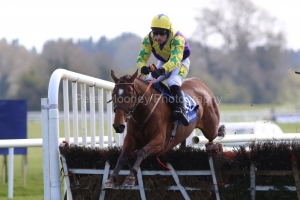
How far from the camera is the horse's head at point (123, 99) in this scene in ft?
17.8

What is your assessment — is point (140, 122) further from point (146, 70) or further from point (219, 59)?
point (219, 59)

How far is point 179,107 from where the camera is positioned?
20.9 ft

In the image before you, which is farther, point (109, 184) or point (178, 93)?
point (178, 93)

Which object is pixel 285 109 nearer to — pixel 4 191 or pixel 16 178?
pixel 16 178

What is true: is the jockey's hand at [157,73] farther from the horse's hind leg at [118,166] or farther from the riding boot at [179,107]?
the horse's hind leg at [118,166]

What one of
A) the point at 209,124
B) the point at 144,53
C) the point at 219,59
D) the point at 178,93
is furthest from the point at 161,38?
the point at 219,59

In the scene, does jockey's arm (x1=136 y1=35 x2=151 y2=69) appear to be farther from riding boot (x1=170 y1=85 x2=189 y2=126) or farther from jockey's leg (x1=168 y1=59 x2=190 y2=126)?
riding boot (x1=170 y1=85 x2=189 y2=126)

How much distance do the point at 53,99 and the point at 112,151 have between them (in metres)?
0.75

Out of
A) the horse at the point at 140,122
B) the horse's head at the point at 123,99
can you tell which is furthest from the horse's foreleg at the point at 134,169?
the horse's head at the point at 123,99

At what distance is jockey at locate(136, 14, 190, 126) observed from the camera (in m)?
6.29

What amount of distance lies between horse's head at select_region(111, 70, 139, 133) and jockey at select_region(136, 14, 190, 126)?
53 centimetres

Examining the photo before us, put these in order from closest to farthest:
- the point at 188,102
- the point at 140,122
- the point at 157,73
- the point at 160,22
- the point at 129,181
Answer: the point at 129,181, the point at 140,122, the point at 157,73, the point at 160,22, the point at 188,102

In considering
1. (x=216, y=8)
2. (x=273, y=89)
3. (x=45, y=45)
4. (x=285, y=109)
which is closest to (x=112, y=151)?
(x=45, y=45)

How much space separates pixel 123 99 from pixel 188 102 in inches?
54.7
